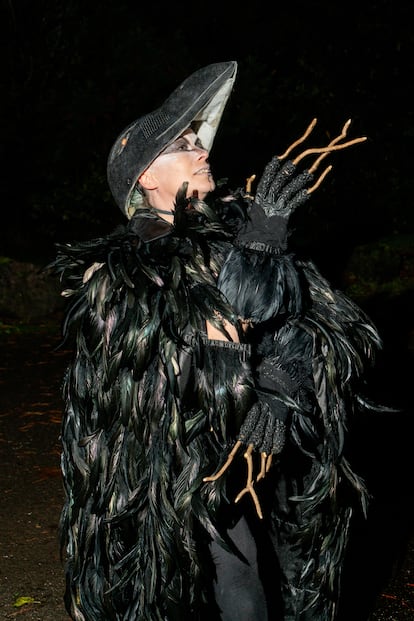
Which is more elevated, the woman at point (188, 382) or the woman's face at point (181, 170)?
the woman's face at point (181, 170)

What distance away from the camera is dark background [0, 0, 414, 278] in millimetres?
13578

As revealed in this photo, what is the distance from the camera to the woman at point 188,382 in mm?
2369

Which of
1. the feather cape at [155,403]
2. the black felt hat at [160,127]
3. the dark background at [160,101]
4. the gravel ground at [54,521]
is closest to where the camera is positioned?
the feather cape at [155,403]

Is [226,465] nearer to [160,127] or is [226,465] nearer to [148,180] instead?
[148,180]

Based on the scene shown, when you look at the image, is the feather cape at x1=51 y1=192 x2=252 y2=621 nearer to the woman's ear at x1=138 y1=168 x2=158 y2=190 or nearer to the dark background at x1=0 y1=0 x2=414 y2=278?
the woman's ear at x1=138 y1=168 x2=158 y2=190

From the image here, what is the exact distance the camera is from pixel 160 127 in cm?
255

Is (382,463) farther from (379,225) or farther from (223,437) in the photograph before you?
(379,225)

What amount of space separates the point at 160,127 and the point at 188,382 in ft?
2.84

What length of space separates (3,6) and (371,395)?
451 inches

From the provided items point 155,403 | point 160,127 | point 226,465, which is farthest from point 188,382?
point 160,127

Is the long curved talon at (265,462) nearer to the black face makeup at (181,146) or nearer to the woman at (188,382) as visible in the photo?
the woman at (188,382)

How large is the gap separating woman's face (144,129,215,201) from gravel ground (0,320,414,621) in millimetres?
754

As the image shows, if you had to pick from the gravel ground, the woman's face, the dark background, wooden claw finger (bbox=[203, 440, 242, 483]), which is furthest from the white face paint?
the dark background

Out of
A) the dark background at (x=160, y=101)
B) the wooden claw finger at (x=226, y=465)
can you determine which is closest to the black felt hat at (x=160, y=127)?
the wooden claw finger at (x=226, y=465)
